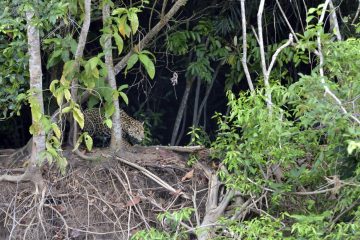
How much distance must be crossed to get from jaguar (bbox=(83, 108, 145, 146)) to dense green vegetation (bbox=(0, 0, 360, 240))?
1.33 feet

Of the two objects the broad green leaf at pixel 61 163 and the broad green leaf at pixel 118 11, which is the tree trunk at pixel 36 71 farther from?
the broad green leaf at pixel 118 11

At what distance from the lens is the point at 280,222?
537cm

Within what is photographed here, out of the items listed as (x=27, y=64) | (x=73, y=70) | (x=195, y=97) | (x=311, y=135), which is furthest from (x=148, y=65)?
(x=195, y=97)

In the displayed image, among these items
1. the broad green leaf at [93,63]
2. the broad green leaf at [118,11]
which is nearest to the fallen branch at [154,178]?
the broad green leaf at [93,63]

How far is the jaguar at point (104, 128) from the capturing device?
304 inches

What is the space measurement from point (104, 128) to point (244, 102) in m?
2.58

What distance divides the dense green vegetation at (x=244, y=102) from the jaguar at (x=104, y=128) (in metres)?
0.40

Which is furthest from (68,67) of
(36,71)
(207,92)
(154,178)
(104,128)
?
(207,92)

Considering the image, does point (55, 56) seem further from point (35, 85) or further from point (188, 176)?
point (188, 176)

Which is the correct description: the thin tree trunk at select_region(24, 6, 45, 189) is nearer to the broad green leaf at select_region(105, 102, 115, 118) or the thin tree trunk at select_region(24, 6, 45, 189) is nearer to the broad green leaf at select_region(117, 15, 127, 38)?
the broad green leaf at select_region(105, 102, 115, 118)

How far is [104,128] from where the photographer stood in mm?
7730

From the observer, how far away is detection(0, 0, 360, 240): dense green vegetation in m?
5.09

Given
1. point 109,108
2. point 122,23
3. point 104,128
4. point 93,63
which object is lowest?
point 104,128

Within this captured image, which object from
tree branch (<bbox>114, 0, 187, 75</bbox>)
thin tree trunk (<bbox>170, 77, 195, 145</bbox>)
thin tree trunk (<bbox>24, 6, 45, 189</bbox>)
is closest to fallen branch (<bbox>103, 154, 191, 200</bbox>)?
thin tree trunk (<bbox>24, 6, 45, 189</bbox>)
